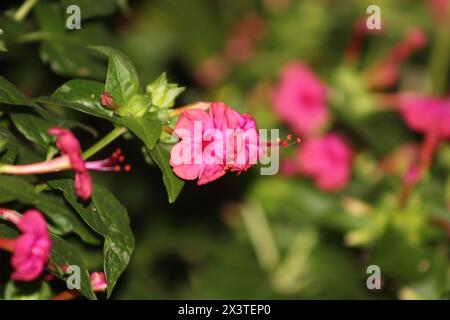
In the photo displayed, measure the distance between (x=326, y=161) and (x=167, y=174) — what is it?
88 centimetres

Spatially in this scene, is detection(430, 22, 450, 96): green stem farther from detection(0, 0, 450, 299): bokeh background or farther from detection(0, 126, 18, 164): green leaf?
detection(0, 126, 18, 164): green leaf

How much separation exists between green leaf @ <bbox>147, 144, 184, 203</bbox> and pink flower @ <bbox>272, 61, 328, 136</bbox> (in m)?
1.01

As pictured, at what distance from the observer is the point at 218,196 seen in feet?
7.06

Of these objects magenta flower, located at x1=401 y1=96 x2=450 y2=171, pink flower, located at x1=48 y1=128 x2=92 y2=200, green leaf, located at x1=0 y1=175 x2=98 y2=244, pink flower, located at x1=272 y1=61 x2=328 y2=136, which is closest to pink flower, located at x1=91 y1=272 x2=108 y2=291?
green leaf, located at x1=0 y1=175 x2=98 y2=244

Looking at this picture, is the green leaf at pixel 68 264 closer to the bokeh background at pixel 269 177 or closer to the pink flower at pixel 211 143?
the pink flower at pixel 211 143

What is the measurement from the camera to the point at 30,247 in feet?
2.90

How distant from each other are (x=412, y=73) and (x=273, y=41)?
527 mm

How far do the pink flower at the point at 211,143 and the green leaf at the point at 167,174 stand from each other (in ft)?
0.04

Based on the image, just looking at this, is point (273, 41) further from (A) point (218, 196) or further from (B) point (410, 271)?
(B) point (410, 271)

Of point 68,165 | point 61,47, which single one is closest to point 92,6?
point 61,47

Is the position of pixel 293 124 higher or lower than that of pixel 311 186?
higher

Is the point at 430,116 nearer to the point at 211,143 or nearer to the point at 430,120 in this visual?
the point at 430,120
